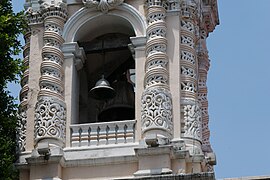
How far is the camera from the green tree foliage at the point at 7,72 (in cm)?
2438

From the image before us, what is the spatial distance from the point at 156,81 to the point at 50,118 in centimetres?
219

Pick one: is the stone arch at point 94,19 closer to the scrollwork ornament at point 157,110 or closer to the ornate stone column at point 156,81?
the ornate stone column at point 156,81

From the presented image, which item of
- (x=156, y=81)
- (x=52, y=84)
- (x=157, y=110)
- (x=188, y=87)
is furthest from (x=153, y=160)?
(x=52, y=84)

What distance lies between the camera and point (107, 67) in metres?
28.8

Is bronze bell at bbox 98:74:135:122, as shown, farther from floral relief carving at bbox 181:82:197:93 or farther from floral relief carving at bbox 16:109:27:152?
floral relief carving at bbox 16:109:27:152

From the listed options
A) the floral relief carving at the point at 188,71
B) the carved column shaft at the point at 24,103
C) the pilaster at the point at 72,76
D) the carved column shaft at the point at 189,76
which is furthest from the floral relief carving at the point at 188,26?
the carved column shaft at the point at 24,103

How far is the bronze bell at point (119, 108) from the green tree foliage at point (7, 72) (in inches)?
126

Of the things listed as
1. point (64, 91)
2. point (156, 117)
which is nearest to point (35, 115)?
point (64, 91)

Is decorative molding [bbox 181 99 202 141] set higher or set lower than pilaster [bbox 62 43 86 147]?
lower

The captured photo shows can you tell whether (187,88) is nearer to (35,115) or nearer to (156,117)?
(156,117)

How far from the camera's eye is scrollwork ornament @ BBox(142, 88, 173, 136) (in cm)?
2595

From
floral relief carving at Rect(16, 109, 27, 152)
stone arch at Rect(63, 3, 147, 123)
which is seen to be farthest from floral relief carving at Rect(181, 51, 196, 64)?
floral relief carving at Rect(16, 109, 27, 152)

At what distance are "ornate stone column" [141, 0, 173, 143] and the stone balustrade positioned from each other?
0.44 metres

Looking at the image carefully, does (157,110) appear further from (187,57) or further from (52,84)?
(52,84)
